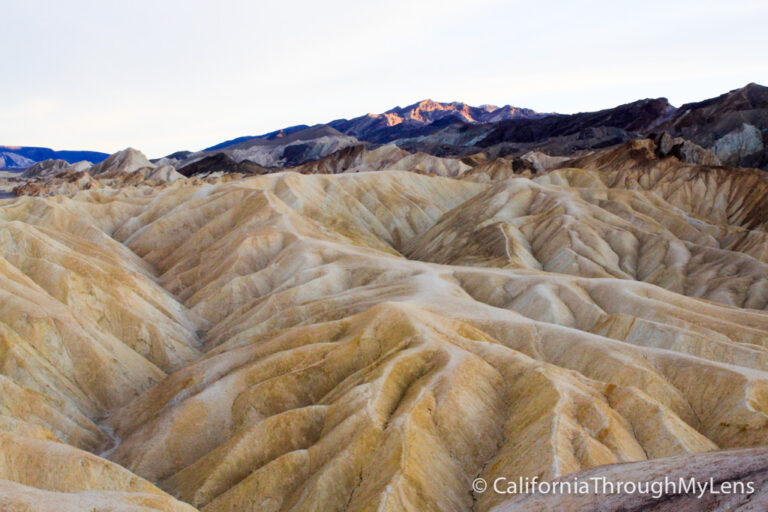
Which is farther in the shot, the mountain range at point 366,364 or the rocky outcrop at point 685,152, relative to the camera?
the rocky outcrop at point 685,152

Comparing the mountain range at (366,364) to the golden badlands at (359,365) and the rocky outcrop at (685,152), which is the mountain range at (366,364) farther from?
the rocky outcrop at (685,152)

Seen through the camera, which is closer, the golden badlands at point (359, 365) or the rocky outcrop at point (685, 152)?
the golden badlands at point (359, 365)

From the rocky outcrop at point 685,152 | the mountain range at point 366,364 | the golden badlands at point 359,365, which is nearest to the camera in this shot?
the mountain range at point 366,364

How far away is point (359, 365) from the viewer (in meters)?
39.0

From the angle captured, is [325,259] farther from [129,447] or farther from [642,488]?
[642,488]

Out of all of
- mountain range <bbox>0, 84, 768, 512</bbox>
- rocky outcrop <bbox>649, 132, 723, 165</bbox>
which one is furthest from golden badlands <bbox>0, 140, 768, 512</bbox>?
rocky outcrop <bbox>649, 132, 723, 165</bbox>

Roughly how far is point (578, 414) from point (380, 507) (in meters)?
11.5

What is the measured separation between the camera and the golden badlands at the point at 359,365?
88.6ft

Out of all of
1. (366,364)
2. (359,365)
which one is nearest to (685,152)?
(366,364)

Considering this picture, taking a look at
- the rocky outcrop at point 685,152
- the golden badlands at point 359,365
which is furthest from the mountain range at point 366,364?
the rocky outcrop at point 685,152

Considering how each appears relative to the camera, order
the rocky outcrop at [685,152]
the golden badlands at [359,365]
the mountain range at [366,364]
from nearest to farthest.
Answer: the mountain range at [366,364]
the golden badlands at [359,365]
the rocky outcrop at [685,152]

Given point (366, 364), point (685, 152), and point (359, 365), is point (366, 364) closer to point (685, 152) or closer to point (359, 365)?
point (359, 365)

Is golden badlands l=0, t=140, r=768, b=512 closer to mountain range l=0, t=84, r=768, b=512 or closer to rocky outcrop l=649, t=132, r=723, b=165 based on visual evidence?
mountain range l=0, t=84, r=768, b=512

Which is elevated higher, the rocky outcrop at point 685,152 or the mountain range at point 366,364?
the rocky outcrop at point 685,152
